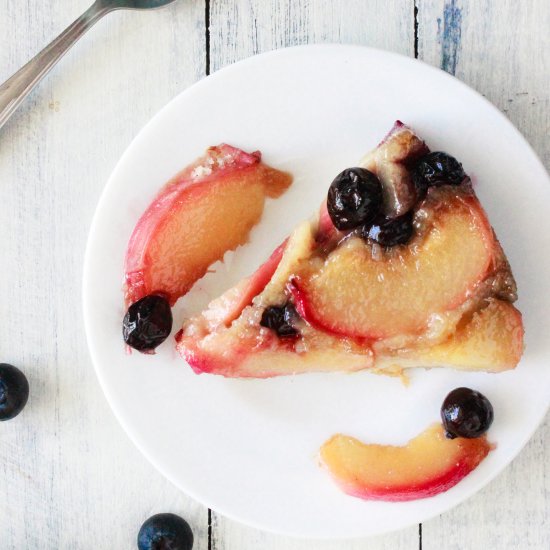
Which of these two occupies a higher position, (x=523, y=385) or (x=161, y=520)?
(x=523, y=385)

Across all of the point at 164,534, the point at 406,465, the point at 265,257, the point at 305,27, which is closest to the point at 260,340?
the point at 265,257

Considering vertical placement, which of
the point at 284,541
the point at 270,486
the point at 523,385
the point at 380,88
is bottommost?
the point at 284,541

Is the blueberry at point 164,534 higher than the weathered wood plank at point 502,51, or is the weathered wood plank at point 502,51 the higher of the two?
the weathered wood plank at point 502,51

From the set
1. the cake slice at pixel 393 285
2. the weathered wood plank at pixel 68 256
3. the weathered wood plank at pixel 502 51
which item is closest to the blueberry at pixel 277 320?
the cake slice at pixel 393 285

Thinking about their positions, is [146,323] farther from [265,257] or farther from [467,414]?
[467,414]

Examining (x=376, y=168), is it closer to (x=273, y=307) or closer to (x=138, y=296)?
(x=273, y=307)

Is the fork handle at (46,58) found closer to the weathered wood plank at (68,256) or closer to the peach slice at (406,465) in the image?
the weathered wood plank at (68,256)

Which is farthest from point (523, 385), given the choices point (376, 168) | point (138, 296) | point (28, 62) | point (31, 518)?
point (28, 62)
